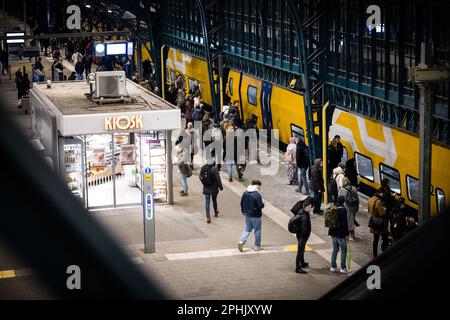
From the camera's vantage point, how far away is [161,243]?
17.4 m

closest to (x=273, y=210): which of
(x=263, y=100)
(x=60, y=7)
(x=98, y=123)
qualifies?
(x=98, y=123)

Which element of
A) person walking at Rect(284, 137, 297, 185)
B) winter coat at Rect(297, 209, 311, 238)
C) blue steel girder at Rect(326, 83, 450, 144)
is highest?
blue steel girder at Rect(326, 83, 450, 144)

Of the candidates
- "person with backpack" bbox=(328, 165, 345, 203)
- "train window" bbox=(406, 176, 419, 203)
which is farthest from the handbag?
"train window" bbox=(406, 176, 419, 203)

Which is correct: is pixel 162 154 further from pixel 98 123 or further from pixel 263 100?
pixel 263 100

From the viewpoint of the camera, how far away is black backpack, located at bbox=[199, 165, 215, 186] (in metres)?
18.4

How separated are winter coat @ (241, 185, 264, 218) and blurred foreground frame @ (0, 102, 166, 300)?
1494cm

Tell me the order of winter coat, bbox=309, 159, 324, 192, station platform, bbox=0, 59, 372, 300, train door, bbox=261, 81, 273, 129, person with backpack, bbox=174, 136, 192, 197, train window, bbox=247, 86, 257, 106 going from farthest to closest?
train window, bbox=247, 86, 257, 106 < train door, bbox=261, 81, 273, 129 < person with backpack, bbox=174, 136, 192, 197 < winter coat, bbox=309, 159, 324, 192 < station platform, bbox=0, 59, 372, 300

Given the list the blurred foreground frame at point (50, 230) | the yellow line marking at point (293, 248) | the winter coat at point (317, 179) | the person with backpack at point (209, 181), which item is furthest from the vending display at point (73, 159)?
the blurred foreground frame at point (50, 230)

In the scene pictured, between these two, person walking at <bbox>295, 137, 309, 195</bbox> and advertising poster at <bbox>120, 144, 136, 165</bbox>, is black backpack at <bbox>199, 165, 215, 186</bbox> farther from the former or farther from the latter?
person walking at <bbox>295, 137, 309, 195</bbox>

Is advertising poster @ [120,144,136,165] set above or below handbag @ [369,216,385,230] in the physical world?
above

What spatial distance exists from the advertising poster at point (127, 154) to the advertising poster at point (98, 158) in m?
0.45

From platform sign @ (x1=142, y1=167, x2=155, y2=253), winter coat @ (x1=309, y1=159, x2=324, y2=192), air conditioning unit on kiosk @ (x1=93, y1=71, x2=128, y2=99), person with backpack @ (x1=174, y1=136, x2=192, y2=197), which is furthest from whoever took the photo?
person with backpack @ (x1=174, y1=136, x2=192, y2=197)

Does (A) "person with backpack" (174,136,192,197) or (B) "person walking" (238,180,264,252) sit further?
(A) "person with backpack" (174,136,192,197)

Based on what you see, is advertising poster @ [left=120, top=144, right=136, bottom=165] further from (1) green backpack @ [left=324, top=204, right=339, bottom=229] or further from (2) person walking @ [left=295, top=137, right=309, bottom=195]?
(1) green backpack @ [left=324, top=204, right=339, bottom=229]
